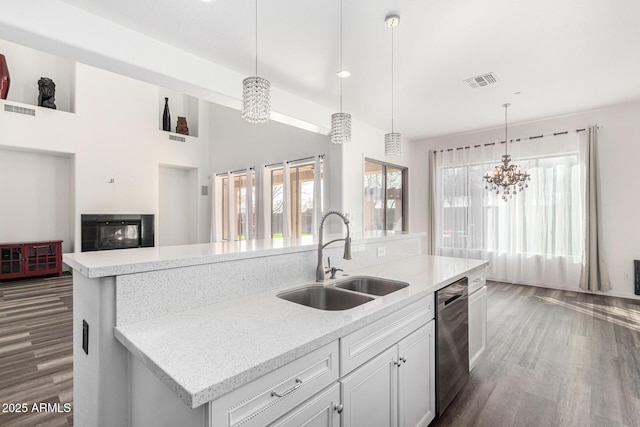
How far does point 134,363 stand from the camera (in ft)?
3.79

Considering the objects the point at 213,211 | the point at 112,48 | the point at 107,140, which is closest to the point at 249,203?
the point at 213,211

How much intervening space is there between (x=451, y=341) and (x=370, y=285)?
2.00 feet

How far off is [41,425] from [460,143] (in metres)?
6.70

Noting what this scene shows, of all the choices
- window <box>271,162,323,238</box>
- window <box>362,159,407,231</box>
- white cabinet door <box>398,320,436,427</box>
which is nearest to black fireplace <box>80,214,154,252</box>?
window <box>271,162,323,238</box>

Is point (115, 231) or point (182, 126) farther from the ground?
point (182, 126)

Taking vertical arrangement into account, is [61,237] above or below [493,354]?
above

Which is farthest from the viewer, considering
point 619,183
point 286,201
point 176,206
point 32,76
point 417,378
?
point 176,206

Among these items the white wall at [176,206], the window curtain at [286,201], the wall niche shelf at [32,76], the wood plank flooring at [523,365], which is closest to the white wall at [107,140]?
the wall niche shelf at [32,76]

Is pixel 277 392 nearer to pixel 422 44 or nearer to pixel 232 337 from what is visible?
pixel 232 337

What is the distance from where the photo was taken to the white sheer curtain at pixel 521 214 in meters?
4.88

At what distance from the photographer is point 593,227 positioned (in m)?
4.59

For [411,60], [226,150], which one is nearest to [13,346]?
[411,60]

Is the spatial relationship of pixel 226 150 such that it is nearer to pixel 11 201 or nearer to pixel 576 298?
pixel 11 201

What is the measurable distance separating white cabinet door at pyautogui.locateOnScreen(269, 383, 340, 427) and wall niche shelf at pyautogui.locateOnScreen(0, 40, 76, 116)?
718 cm
